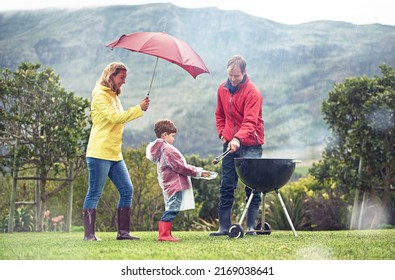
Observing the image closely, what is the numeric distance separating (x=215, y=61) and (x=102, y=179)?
25.7 meters

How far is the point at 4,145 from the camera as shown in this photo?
7.99m

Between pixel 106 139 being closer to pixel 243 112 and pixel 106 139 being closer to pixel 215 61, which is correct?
pixel 243 112

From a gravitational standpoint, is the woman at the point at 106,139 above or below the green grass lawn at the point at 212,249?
above

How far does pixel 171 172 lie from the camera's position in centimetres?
519

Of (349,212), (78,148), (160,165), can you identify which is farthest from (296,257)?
(349,212)

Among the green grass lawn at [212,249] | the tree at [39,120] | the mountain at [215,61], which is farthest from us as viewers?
the mountain at [215,61]

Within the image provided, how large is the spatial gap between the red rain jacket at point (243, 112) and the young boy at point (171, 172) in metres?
Result: 0.61

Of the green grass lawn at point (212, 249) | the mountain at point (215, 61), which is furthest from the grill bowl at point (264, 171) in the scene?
the mountain at point (215, 61)

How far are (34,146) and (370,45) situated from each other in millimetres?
19901

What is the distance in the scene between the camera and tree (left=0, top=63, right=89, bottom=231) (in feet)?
25.5

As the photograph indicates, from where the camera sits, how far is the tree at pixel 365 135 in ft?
29.3

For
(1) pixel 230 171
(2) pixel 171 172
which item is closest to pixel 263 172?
(1) pixel 230 171

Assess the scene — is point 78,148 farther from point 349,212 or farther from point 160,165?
point 349,212

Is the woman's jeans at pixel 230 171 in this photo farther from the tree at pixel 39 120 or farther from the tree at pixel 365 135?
the tree at pixel 365 135
